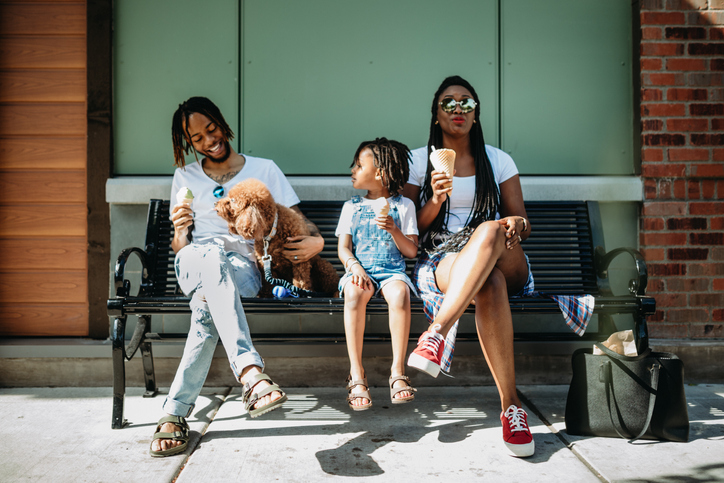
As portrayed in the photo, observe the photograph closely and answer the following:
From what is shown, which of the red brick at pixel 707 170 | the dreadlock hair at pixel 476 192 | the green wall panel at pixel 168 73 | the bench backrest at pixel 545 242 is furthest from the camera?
the green wall panel at pixel 168 73

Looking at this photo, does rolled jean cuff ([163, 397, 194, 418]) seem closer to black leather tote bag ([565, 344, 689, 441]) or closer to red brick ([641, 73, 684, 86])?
black leather tote bag ([565, 344, 689, 441])

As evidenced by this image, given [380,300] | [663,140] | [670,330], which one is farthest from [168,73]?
[670,330]

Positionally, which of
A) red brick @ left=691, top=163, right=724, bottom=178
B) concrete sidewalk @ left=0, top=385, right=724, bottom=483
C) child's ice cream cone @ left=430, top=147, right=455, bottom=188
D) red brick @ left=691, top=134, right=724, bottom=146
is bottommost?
concrete sidewalk @ left=0, top=385, right=724, bottom=483

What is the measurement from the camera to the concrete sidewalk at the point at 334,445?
2213 mm

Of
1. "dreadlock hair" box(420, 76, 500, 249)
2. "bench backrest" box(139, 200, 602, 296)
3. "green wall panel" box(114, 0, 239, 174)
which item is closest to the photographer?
"dreadlock hair" box(420, 76, 500, 249)

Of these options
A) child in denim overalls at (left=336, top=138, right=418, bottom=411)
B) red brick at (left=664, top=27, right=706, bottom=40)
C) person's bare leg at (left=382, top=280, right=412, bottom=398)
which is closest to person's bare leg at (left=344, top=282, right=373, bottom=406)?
child in denim overalls at (left=336, top=138, right=418, bottom=411)

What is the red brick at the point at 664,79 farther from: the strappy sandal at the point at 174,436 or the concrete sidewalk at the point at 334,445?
the strappy sandal at the point at 174,436

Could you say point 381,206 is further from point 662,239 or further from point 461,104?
point 662,239

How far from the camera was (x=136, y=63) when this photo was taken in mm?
3840

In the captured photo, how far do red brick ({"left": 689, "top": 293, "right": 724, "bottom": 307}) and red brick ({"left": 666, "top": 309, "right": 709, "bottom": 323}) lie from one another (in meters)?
0.05

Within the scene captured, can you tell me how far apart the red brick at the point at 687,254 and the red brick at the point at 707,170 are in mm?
511

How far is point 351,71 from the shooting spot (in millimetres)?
3887

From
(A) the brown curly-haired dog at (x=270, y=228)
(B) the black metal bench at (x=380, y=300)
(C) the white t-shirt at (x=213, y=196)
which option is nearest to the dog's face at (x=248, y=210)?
(A) the brown curly-haired dog at (x=270, y=228)

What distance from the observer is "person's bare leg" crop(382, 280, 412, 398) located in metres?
2.49
